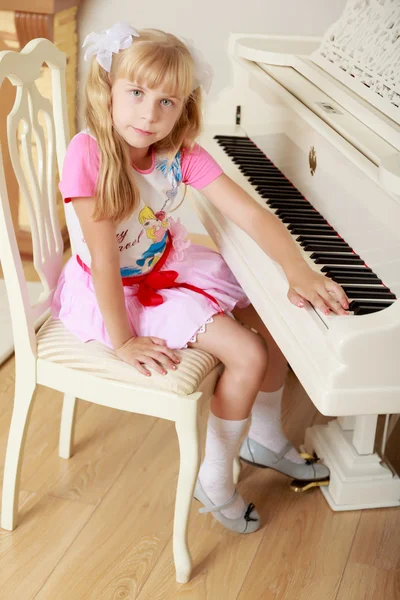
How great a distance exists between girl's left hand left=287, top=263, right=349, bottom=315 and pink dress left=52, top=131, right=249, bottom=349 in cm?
29

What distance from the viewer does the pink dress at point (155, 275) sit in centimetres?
178

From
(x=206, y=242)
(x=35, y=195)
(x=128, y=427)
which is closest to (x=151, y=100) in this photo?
(x=35, y=195)

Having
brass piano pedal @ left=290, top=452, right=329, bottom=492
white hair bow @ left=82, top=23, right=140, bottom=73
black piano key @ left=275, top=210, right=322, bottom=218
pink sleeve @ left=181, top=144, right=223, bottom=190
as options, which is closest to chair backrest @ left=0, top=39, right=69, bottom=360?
white hair bow @ left=82, top=23, right=140, bottom=73

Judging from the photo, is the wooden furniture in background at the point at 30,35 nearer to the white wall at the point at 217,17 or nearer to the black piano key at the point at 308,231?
the white wall at the point at 217,17

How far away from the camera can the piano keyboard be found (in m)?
1.51

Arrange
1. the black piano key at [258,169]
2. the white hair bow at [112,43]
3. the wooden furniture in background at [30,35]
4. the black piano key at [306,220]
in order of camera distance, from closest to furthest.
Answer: the white hair bow at [112,43] < the black piano key at [306,220] < the black piano key at [258,169] < the wooden furniture in background at [30,35]

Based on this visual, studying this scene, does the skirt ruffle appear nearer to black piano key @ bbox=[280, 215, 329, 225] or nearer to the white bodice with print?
A: the white bodice with print

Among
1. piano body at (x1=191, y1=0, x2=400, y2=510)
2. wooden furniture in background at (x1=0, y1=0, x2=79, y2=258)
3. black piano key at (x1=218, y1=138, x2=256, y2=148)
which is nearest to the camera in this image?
piano body at (x1=191, y1=0, x2=400, y2=510)

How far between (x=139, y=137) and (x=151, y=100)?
83 mm

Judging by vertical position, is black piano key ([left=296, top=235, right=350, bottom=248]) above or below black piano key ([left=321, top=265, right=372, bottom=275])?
below

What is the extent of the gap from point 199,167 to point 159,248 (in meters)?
0.21

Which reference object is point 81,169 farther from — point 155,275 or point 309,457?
point 309,457

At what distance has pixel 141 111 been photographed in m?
1.65

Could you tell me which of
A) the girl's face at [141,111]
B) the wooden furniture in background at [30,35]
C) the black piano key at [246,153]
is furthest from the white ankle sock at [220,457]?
the wooden furniture in background at [30,35]
